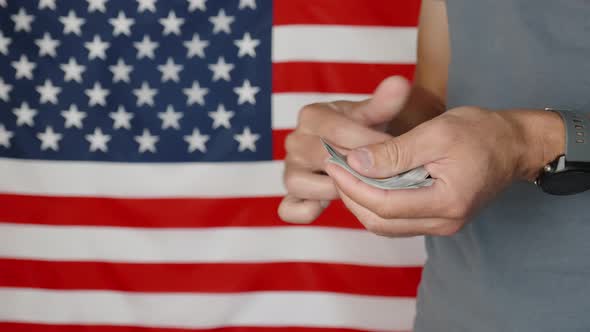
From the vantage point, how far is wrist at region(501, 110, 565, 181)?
1.95 feet

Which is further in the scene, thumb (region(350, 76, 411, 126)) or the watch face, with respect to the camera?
thumb (region(350, 76, 411, 126))

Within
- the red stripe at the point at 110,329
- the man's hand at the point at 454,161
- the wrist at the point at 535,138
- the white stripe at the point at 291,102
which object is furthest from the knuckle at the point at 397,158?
the red stripe at the point at 110,329

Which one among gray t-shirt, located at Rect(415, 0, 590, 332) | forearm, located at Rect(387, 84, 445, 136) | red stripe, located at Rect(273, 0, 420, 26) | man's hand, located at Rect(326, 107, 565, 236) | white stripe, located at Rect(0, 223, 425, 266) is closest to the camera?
man's hand, located at Rect(326, 107, 565, 236)

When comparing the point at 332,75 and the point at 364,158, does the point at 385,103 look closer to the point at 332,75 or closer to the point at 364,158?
the point at 364,158

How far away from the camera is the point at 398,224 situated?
62cm

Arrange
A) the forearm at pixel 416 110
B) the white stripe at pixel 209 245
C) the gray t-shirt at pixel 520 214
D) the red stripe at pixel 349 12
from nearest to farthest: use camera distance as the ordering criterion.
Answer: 1. the gray t-shirt at pixel 520 214
2. the forearm at pixel 416 110
3. the red stripe at pixel 349 12
4. the white stripe at pixel 209 245

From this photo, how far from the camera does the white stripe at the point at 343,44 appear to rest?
1479 millimetres

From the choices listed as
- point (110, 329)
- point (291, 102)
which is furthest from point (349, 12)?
point (110, 329)

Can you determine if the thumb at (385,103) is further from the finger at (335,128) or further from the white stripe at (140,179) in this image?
the white stripe at (140,179)

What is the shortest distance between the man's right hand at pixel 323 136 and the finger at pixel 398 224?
0.12 metres

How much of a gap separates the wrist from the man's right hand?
0.53 ft

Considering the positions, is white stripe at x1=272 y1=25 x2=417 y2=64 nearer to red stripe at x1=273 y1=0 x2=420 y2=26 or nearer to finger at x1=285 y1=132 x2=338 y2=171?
red stripe at x1=273 y1=0 x2=420 y2=26

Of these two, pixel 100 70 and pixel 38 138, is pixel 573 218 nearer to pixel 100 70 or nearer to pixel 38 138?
pixel 100 70

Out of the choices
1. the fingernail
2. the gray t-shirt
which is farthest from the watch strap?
the fingernail
